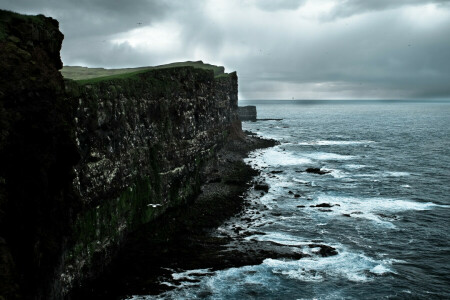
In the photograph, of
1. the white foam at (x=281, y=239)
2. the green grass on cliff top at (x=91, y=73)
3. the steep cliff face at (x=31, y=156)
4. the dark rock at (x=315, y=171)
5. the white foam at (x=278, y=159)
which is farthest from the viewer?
the white foam at (x=278, y=159)

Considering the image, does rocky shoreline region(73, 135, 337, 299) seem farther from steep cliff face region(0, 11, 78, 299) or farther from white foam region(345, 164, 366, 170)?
white foam region(345, 164, 366, 170)

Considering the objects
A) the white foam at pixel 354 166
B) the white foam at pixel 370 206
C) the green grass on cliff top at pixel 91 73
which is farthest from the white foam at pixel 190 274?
the white foam at pixel 354 166

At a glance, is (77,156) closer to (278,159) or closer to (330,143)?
(278,159)

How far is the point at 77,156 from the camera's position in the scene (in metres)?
18.5

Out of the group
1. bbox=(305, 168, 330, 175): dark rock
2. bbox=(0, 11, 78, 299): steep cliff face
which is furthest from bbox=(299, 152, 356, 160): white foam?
bbox=(0, 11, 78, 299): steep cliff face

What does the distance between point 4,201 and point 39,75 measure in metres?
6.19

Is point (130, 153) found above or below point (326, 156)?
above

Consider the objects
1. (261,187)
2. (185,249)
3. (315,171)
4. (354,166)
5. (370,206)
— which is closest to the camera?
(185,249)

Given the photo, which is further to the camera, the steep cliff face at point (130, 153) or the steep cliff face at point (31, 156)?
the steep cliff face at point (130, 153)

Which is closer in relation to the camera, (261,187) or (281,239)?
(281,239)

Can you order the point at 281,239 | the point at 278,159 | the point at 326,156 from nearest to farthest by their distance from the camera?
the point at 281,239 < the point at 278,159 < the point at 326,156

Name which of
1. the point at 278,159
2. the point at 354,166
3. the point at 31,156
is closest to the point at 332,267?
the point at 31,156

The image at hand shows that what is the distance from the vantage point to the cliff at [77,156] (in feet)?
48.7

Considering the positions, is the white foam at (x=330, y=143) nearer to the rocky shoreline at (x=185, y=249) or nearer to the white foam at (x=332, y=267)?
the rocky shoreline at (x=185, y=249)
